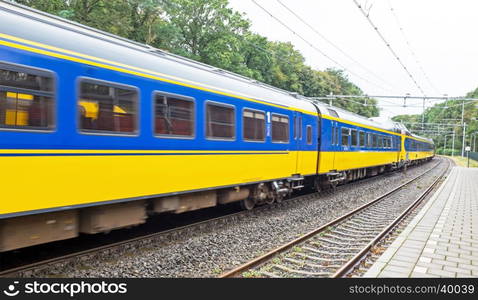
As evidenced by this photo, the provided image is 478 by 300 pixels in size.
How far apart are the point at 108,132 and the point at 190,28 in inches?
1235

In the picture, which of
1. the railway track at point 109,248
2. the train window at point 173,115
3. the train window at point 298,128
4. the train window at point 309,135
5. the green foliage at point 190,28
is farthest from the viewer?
the green foliage at point 190,28

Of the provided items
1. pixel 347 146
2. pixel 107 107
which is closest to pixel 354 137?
pixel 347 146

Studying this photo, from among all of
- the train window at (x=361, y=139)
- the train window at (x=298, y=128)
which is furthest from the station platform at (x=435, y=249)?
the train window at (x=361, y=139)

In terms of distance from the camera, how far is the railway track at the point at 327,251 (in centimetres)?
594

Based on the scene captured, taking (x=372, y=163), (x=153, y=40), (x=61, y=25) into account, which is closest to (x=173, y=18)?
(x=153, y=40)

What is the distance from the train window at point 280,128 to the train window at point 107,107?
5035 mm

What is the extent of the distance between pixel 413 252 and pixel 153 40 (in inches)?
1028

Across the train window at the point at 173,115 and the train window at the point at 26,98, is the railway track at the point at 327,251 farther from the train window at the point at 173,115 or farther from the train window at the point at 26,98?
the train window at the point at 26,98

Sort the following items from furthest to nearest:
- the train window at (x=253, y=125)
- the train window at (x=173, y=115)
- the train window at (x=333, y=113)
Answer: the train window at (x=333, y=113) < the train window at (x=253, y=125) < the train window at (x=173, y=115)

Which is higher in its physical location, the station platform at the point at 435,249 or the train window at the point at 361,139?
the train window at the point at 361,139

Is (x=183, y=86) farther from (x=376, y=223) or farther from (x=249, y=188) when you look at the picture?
(x=376, y=223)

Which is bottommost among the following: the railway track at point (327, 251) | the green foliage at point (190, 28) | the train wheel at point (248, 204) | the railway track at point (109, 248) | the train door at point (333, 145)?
the railway track at point (327, 251)

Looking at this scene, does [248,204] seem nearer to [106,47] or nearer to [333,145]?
[333,145]

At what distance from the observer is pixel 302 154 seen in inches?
488
